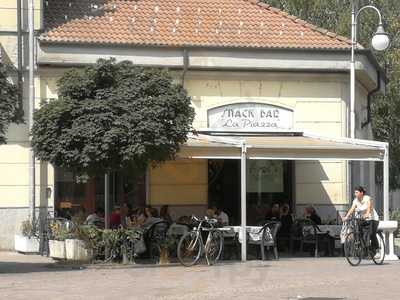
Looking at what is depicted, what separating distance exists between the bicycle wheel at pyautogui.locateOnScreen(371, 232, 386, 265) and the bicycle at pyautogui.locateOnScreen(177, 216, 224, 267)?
11.0 feet

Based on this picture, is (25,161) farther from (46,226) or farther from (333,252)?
(333,252)

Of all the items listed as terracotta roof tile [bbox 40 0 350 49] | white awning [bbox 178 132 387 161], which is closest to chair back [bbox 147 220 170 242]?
white awning [bbox 178 132 387 161]

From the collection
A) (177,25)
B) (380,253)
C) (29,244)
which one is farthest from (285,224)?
(177,25)

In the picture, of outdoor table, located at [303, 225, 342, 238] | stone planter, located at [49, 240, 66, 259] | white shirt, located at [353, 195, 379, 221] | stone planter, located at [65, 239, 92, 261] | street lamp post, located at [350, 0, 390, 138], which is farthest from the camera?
street lamp post, located at [350, 0, 390, 138]

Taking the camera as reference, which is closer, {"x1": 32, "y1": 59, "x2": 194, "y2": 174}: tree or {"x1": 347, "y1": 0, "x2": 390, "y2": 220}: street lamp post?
{"x1": 32, "y1": 59, "x2": 194, "y2": 174}: tree

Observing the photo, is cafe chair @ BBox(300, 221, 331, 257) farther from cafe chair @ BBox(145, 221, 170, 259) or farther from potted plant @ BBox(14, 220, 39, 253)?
potted plant @ BBox(14, 220, 39, 253)

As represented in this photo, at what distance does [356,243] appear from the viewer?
17578mm

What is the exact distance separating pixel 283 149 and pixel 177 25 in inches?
254

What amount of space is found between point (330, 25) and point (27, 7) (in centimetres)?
2353

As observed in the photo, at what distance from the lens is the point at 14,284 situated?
13891mm

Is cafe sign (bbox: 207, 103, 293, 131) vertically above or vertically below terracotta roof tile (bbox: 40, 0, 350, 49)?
below

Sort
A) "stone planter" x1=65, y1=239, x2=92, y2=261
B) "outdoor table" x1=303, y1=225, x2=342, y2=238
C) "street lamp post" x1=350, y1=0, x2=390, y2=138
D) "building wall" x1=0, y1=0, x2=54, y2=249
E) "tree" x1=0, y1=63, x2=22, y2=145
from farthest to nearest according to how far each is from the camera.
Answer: "building wall" x1=0, y1=0, x2=54, y2=249 → "street lamp post" x1=350, y1=0, x2=390, y2=138 → "outdoor table" x1=303, y1=225, x2=342, y2=238 → "stone planter" x1=65, y1=239, x2=92, y2=261 → "tree" x1=0, y1=63, x2=22, y2=145

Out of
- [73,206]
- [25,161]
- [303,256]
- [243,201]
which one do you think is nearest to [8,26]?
[25,161]

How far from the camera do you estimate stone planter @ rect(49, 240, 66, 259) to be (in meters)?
18.3
